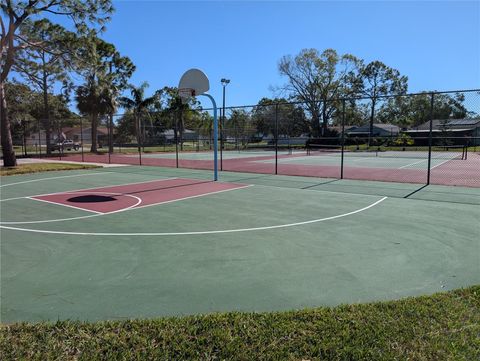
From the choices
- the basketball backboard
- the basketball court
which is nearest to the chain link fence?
the basketball backboard

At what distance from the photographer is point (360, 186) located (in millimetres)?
12086

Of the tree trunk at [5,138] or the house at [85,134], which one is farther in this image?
the house at [85,134]

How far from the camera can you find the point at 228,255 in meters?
5.25

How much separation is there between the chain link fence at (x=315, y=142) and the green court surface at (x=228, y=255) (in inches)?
224

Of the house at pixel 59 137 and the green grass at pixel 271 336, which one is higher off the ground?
the house at pixel 59 137

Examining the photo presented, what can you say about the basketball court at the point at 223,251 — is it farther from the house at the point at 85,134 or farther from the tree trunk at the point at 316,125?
the house at the point at 85,134

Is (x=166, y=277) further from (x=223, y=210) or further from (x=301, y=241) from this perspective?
(x=223, y=210)

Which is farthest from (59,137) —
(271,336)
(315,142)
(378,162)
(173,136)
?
(271,336)

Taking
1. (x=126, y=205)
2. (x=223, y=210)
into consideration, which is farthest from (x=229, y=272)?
(x=126, y=205)

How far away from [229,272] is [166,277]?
2.47 ft

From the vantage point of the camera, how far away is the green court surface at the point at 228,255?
3.88 meters

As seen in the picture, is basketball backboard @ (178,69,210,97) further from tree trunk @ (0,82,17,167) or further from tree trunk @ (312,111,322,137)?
tree trunk @ (312,111,322,137)

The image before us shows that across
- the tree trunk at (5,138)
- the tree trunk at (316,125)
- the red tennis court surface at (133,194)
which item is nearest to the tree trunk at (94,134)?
the tree trunk at (5,138)

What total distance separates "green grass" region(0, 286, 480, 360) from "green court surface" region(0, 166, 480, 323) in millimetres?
348
